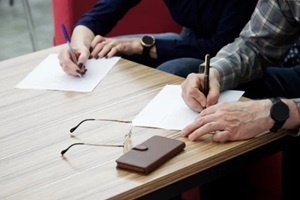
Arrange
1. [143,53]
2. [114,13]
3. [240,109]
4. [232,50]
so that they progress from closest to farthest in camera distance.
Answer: [240,109]
[232,50]
[143,53]
[114,13]

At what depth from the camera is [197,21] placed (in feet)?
6.83

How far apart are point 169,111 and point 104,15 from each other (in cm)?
80

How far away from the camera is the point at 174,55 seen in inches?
80.4

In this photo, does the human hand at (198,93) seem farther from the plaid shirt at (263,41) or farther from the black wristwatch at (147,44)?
the black wristwatch at (147,44)

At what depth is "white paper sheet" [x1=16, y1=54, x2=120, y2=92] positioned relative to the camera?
163 centimetres

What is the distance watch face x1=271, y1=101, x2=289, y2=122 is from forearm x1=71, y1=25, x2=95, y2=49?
0.72 metres

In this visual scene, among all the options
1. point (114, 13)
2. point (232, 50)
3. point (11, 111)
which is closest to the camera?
point (11, 111)

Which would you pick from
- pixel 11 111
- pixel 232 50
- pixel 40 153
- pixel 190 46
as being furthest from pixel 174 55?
pixel 40 153

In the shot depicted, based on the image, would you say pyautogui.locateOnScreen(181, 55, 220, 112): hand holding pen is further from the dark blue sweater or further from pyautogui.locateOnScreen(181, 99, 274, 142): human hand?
the dark blue sweater

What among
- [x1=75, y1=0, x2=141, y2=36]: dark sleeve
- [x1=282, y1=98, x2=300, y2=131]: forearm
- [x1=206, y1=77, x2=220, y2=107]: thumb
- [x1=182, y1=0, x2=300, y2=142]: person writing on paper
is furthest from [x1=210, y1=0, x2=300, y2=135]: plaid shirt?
[x1=75, y1=0, x2=141, y2=36]: dark sleeve

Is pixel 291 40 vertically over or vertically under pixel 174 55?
over

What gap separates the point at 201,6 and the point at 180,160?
0.96 metres

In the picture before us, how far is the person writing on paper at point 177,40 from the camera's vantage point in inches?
73.6

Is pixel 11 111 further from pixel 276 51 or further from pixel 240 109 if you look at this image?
pixel 276 51
